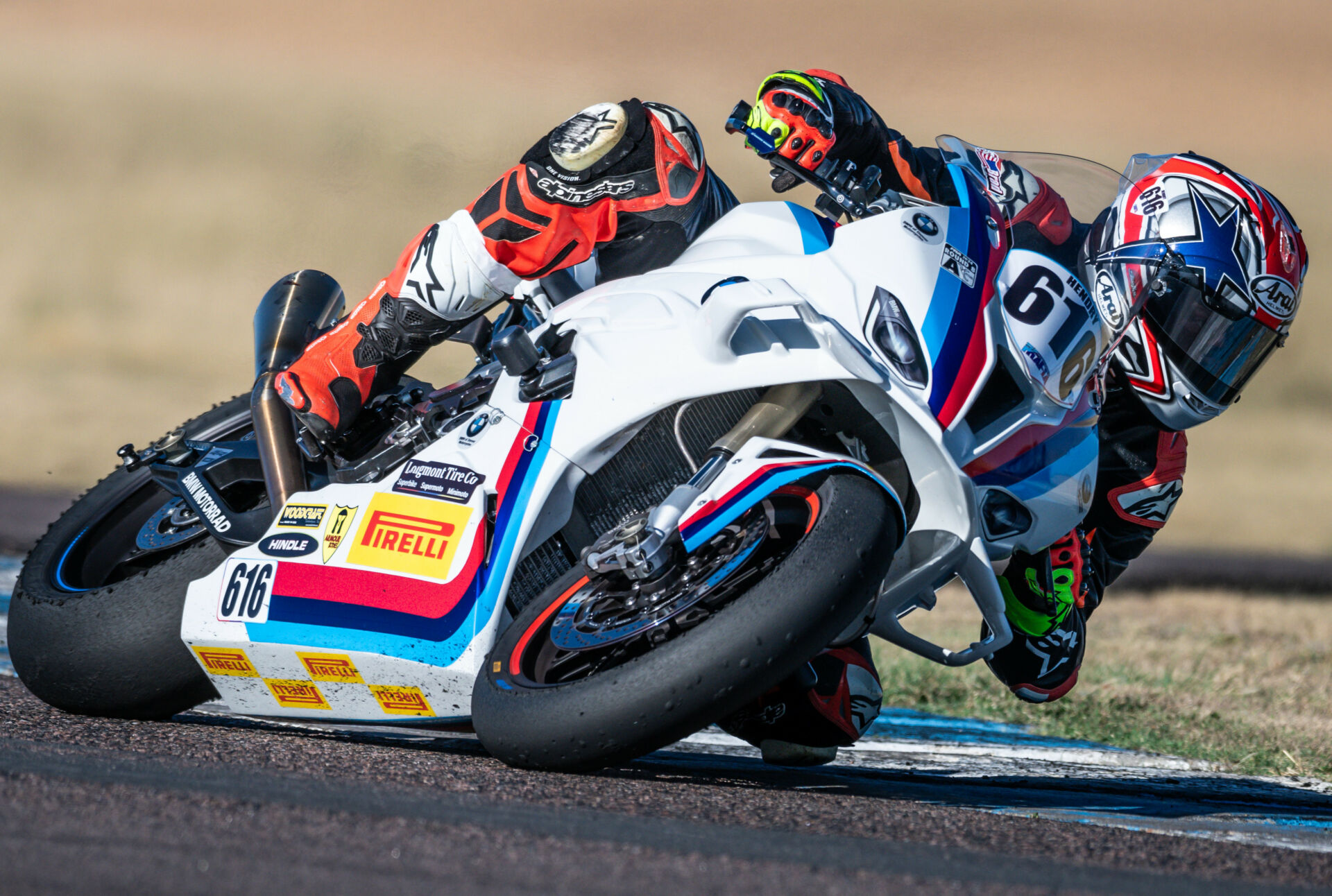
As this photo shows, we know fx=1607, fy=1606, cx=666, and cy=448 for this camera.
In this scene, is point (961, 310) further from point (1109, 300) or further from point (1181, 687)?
point (1181, 687)

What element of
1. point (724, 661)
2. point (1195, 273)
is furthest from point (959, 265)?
point (724, 661)

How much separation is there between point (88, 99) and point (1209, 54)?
25.5 m

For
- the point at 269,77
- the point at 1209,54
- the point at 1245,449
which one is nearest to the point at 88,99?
the point at 269,77

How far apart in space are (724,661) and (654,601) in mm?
299

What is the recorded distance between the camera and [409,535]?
10.9ft

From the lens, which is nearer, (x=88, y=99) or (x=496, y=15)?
(x=88, y=99)

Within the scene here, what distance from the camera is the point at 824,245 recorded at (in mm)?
3324

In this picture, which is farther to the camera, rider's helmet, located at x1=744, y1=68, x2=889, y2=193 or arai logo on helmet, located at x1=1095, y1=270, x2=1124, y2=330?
rider's helmet, located at x1=744, y1=68, x2=889, y2=193

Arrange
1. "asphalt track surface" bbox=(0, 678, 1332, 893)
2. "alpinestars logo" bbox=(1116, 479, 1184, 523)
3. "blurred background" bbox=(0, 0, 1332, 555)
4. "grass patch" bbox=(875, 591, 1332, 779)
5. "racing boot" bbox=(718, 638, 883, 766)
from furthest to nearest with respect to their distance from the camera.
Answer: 1. "blurred background" bbox=(0, 0, 1332, 555)
2. "grass patch" bbox=(875, 591, 1332, 779)
3. "alpinestars logo" bbox=(1116, 479, 1184, 523)
4. "racing boot" bbox=(718, 638, 883, 766)
5. "asphalt track surface" bbox=(0, 678, 1332, 893)

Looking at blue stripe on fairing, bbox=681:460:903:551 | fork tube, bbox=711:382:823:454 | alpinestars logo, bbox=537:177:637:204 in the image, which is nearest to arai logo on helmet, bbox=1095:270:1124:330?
fork tube, bbox=711:382:823:454

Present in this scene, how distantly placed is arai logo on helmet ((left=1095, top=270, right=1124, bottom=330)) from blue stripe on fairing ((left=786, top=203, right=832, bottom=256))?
2.14ft

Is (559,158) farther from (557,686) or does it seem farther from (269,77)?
(269,77)

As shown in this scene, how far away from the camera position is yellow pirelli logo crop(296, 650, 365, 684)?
333 centimetres

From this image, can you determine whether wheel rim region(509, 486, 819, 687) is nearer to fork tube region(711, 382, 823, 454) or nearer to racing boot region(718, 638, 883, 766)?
fork tube region(711, 382, 823, 454)
